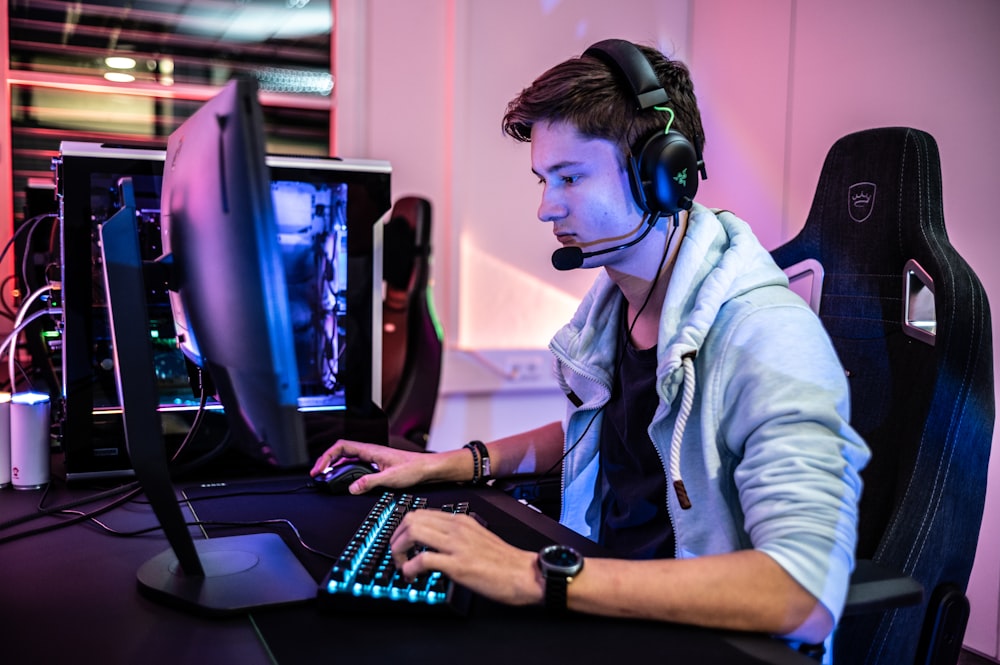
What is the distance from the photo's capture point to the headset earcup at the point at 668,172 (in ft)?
3.36

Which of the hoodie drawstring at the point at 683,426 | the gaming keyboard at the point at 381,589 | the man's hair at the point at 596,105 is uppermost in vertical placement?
the man's hair at the point at 596,105

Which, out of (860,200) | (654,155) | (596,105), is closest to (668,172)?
(654,155)

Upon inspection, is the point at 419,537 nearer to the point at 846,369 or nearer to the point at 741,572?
the point at 741,572

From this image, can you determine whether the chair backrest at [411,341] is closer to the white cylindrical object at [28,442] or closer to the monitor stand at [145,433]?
the white cylindrical object at [28,442]

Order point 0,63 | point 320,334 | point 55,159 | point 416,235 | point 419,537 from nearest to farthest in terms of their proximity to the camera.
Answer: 1. point 419,537
2. point 55,159
3. point 320,334
4. point 416,235
5. point 0,63

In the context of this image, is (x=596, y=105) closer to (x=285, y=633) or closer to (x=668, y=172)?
(x=668, y=172)

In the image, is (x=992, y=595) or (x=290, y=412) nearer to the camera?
(x=290, y=412)

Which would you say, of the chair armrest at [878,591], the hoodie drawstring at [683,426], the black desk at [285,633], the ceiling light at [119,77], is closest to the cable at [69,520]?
the black desk at [285,633]

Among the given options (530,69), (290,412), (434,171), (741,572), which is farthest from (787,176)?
(290,412)

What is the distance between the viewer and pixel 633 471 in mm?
1141

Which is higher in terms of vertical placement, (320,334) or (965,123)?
(965,123)

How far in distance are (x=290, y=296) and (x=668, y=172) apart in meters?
0.69

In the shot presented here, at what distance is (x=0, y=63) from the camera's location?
2.42 meters

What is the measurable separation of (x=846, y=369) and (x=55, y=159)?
47.6 inches
